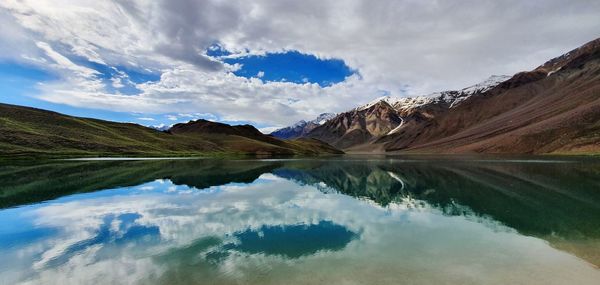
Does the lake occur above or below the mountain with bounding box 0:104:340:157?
below

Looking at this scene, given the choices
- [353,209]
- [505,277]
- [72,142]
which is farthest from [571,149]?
[72,142]

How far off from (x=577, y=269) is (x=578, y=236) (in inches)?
285

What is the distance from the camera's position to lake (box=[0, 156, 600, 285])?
49.1 ft

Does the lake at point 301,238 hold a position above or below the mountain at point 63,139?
below

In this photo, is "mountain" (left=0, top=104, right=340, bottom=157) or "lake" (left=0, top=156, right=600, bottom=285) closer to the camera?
"lake" (left=0, top=156, right=600, bottom=285)

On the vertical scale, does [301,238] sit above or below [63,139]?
below

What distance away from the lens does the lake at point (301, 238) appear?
49.1ft

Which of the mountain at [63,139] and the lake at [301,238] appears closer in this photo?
the lake at [301,238]

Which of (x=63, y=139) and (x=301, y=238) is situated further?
(x=63, y=139)

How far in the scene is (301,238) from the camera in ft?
69.6

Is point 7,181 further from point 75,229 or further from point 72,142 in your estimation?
point 72,142

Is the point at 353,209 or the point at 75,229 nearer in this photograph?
the point at 75,229

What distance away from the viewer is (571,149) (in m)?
155

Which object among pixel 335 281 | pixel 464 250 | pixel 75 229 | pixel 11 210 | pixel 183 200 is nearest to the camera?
pixel 335 281
